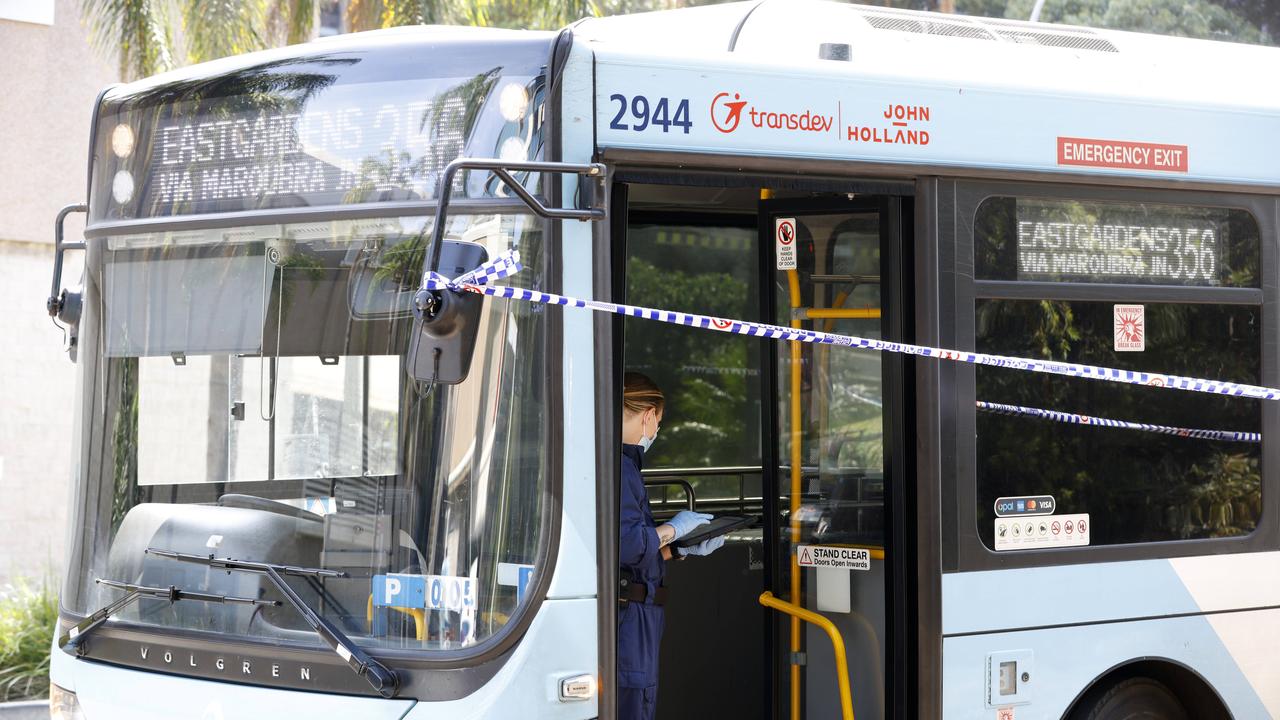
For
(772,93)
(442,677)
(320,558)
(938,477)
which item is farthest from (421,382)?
(938,477)

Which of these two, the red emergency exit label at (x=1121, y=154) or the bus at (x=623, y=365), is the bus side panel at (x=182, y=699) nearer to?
the bus at (x=623, y=365)

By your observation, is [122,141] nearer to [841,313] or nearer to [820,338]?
[820,338]

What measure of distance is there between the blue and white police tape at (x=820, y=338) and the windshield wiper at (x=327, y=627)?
90 centimetres

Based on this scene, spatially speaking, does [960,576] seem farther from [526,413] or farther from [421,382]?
[421,382]

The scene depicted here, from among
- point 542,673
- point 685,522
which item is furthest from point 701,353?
point 542,673

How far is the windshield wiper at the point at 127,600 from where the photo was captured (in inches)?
140

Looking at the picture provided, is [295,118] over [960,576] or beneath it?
over

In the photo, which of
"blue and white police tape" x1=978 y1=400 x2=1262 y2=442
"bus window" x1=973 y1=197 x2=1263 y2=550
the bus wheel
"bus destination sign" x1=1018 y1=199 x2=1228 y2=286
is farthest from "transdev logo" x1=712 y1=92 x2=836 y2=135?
the bus wheel

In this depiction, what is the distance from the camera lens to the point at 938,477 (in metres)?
4.07

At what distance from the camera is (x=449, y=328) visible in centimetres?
322

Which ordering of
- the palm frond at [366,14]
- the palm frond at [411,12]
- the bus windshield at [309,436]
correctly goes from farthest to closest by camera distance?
the palm frond at [366,14] → the palm frond at [411,12] → the bus windshield at [309,436]

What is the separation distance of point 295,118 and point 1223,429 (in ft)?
10.9

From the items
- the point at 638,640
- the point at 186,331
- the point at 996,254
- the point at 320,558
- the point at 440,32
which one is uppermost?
the point at 440,32

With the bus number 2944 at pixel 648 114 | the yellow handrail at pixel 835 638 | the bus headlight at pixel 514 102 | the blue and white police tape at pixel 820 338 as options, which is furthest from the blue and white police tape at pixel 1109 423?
the bus headlight at pixel 514 102
